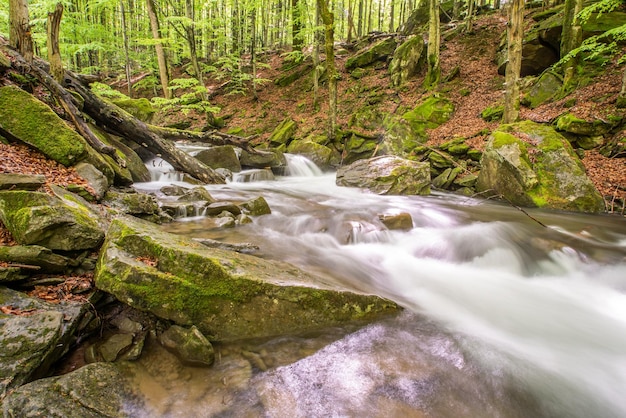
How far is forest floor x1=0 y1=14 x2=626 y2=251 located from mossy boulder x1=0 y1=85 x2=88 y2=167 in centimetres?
20

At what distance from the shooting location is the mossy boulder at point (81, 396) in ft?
6.02

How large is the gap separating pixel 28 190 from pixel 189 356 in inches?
105

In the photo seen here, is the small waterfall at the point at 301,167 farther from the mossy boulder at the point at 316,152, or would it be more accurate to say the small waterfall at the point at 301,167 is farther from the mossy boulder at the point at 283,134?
the mossy boulder at the point at 283,134

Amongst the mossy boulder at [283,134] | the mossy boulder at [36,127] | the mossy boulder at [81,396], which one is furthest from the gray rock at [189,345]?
the mossy boulder at [283,134]

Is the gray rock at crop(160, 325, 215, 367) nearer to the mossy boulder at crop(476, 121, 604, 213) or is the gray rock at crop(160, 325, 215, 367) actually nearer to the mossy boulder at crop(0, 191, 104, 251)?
the mossy boulder at crop(0, 191, 104, 251)

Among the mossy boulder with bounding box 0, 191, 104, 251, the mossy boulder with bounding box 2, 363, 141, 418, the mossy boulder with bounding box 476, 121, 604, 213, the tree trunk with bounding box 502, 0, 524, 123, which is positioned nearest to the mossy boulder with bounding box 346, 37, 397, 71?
the tree trunk with bounding box 502, 0, 524, 123

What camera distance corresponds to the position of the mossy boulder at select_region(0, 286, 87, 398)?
6.51ft

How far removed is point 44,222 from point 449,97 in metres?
15.2

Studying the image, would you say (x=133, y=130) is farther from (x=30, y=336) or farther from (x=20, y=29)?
(x=30, y=336)

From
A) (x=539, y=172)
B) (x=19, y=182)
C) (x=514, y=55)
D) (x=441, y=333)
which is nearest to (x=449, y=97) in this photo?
(x=514, y=55)

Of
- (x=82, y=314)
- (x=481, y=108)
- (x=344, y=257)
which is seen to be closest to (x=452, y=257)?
(x=344, y=257)

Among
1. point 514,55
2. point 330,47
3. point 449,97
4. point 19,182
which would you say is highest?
point 330,47

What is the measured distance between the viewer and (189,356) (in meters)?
2.65

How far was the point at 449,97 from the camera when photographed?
14094 mm
